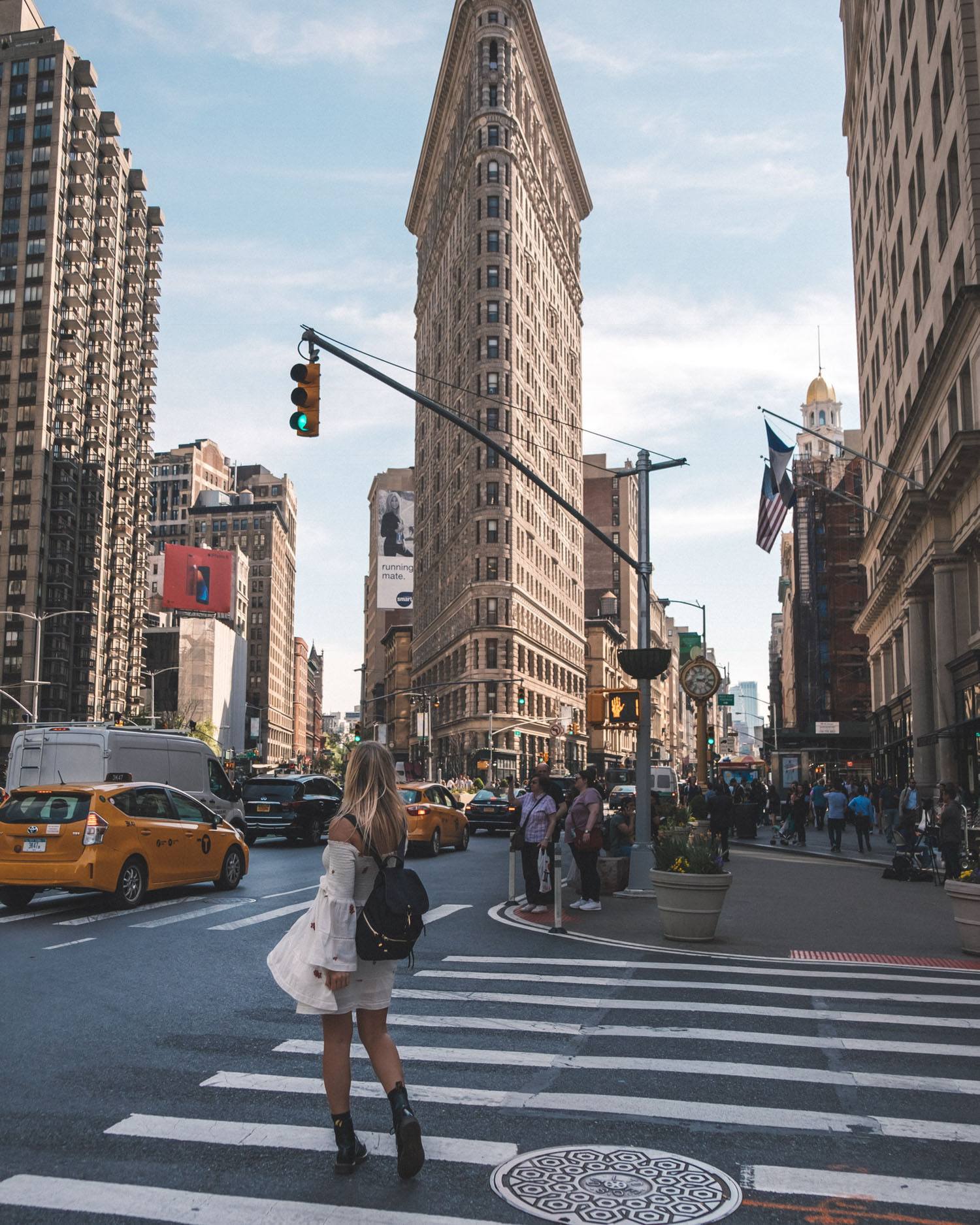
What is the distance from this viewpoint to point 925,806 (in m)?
31.5

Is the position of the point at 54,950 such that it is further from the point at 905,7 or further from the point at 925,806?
the point at 905,7

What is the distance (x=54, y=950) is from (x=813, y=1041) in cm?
756

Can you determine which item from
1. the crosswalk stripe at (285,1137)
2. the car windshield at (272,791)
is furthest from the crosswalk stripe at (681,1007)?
the car windshield at (272,791)

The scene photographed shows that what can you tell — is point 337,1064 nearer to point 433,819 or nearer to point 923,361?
point 433,819

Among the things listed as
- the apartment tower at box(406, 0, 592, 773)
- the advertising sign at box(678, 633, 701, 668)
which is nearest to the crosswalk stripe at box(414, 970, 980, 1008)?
the advertising sign at box(678, 633, 701, 668)

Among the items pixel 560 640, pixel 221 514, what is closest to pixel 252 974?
pixel 560 640

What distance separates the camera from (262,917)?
14.4m

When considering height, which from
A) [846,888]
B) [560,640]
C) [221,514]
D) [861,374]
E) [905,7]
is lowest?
[846,888]

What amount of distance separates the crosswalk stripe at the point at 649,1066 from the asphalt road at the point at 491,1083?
0.08 ft

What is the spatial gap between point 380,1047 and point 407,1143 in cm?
46

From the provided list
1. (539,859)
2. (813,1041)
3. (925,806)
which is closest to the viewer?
(813,1041)

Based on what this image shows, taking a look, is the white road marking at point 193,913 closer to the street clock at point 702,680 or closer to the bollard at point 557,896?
the bollard at point 557,896

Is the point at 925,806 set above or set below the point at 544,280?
below

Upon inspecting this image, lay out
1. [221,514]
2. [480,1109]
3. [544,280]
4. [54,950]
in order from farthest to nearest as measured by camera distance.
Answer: [221,514] < [544,280] < [54,950] < [480,1109]
